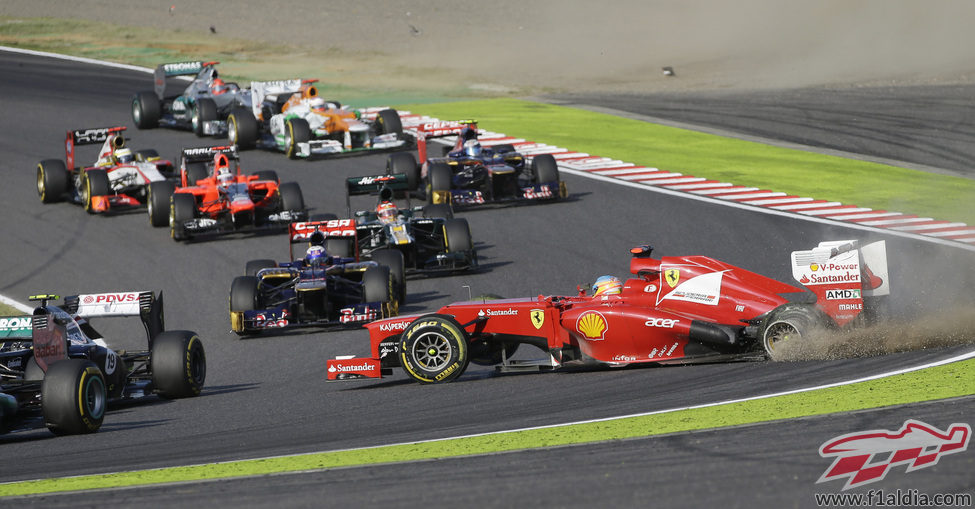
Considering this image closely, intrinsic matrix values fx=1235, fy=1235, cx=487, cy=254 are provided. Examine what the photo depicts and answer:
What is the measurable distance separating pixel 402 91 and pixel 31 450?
1277 inches

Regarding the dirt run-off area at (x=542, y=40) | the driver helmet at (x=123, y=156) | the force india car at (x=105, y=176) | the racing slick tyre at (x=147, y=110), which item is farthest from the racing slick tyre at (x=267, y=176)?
the dirt run-off area at (x=542, y=40)

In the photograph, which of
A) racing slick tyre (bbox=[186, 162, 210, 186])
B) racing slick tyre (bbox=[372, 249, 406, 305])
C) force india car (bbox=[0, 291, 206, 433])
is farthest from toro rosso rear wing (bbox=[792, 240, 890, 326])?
racing slick tyre (bbox=[186, 162, 210, 186])

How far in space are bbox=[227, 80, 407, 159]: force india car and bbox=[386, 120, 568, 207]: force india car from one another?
464cm

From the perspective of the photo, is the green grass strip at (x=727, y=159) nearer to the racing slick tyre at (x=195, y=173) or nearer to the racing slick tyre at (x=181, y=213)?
the racing slick tyre at (x=195, y=173)

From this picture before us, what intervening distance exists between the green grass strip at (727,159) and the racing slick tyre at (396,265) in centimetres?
1023

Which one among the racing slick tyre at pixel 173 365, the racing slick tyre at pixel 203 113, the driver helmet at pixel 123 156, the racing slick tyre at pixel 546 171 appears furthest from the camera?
the racing slick tyre at pixel 203 113

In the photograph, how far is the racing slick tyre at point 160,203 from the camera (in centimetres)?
2567

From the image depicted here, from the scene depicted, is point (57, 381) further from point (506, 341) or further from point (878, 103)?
point (878, 103)

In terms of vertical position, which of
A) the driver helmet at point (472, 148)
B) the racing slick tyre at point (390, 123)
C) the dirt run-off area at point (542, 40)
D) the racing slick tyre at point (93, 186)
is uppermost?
the dirt run-off area at point (542, 40)

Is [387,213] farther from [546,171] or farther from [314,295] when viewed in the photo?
[546,171]

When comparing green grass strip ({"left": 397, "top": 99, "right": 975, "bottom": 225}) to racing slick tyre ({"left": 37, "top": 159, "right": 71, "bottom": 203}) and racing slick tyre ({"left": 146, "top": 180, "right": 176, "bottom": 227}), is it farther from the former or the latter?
racing slick tyre ({"left": 37, "top": 159, "right": 71, "bottom": 203})

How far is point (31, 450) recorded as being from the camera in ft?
37.3

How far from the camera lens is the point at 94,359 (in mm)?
13375

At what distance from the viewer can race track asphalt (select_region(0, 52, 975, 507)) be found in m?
8.62
